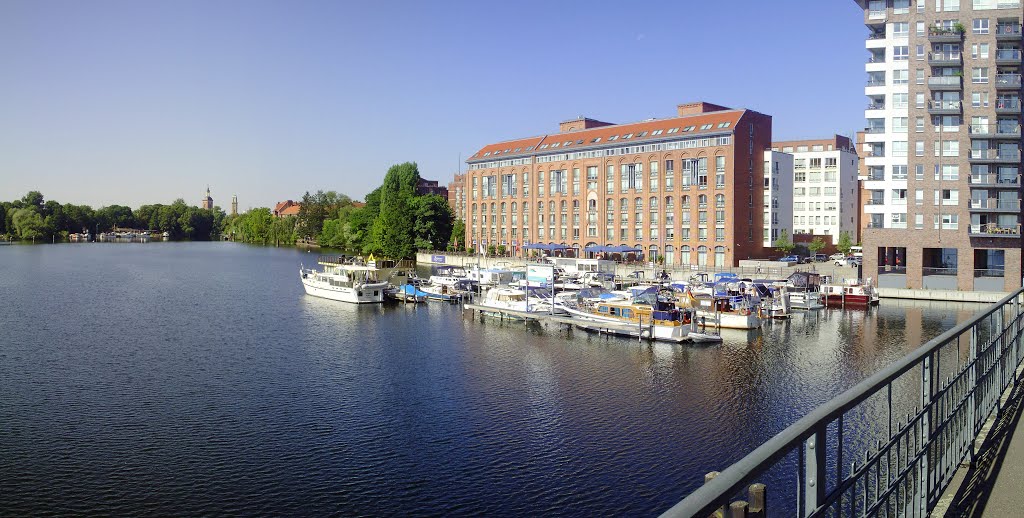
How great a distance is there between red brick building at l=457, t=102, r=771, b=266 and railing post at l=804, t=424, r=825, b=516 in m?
87.6

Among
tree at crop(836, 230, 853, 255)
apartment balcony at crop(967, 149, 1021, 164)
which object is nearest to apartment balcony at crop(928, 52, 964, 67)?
apartment balcony at crop(967, 149, 1021, 164)

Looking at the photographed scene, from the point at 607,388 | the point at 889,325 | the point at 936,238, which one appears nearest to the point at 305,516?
the point at 607,388

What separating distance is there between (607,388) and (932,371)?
1064 inches

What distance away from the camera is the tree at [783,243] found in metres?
95.1

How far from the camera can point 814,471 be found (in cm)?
531

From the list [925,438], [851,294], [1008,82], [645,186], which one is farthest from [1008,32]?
[925,438]

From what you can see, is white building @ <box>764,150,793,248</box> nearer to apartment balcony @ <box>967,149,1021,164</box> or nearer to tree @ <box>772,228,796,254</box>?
tree @ <box>772,228,796,254</box>

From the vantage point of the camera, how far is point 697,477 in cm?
2322

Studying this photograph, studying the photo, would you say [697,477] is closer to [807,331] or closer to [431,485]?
[431,485]

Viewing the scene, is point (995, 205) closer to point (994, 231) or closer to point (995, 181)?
point (995, 181)

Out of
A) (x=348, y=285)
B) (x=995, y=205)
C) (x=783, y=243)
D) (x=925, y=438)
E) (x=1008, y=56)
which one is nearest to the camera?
(x=925, y=438)

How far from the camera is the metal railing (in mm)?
4387

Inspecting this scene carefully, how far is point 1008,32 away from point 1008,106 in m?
6.06

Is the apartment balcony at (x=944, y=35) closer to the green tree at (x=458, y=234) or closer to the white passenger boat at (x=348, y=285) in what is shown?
the white passenger boat at (x=348, y=285)
